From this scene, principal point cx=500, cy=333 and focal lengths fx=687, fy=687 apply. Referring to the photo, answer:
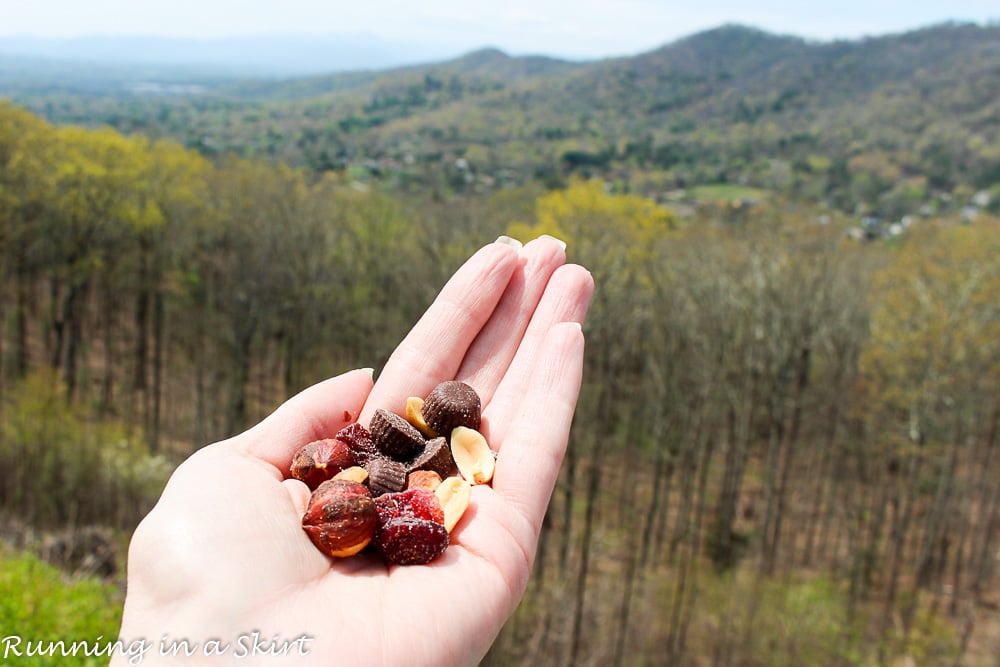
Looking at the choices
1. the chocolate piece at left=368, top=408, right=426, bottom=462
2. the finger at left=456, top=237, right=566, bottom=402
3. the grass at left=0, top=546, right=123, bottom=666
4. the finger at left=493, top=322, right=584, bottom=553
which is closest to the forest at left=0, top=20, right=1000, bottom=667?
the grass at left=0, top=546, right=123, bottom=666

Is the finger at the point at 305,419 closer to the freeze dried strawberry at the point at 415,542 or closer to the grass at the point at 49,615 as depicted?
the freeze dried strawberry at the point at 415,542

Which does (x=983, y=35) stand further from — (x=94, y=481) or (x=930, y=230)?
(x=94, y=481)

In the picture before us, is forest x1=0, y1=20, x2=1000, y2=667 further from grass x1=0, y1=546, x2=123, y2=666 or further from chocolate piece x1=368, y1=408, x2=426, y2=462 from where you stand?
chocolate piece x1=368, y1=408, x2=426, y2=462

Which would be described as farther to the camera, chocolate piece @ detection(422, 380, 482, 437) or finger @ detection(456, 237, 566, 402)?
finger @ detection(456, 237, 566, 402)

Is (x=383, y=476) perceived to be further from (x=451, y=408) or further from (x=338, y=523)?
(x=338, y=523)

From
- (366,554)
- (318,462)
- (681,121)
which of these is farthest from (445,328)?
(681,121)
